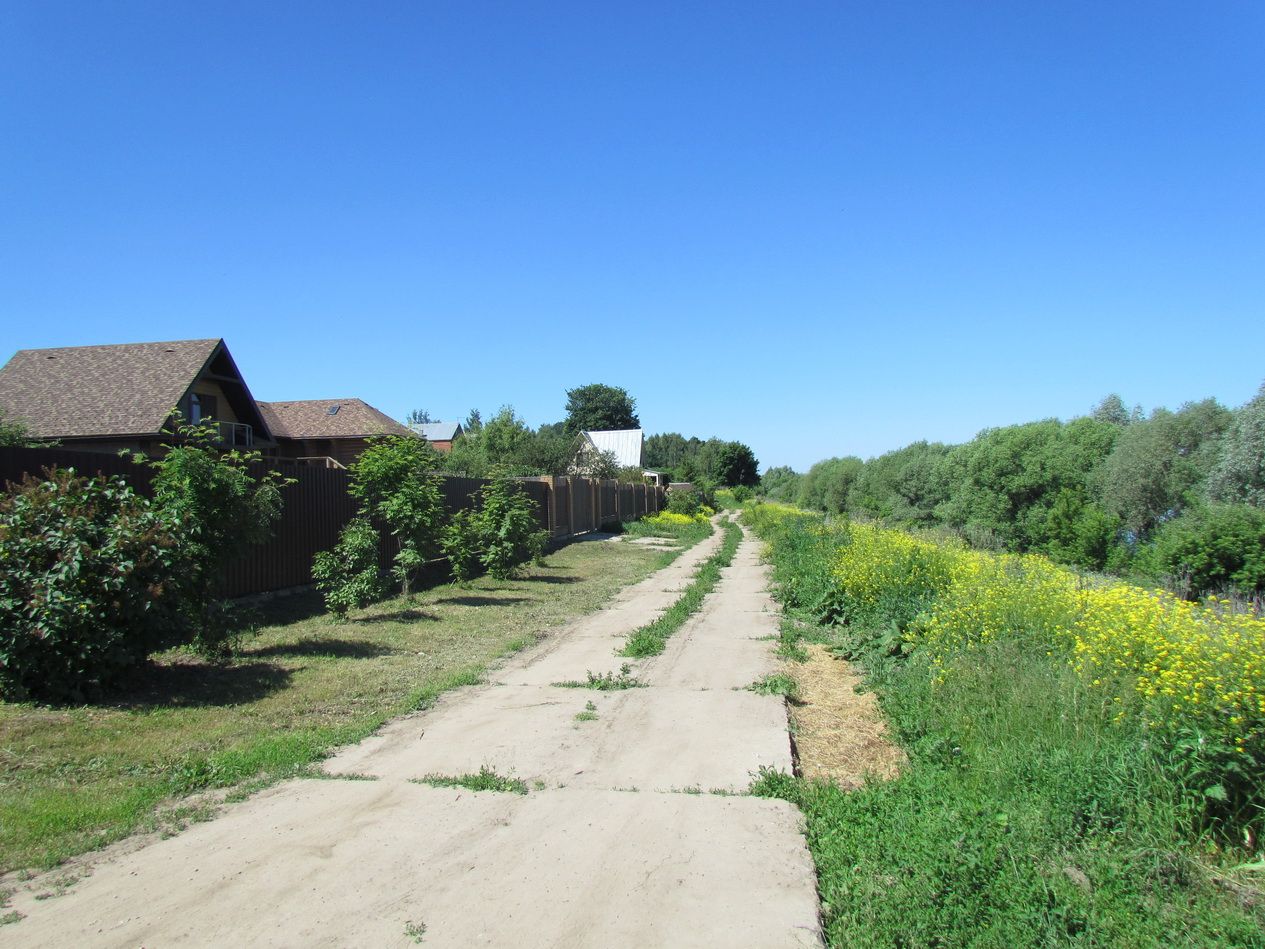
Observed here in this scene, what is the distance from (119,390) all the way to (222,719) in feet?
69.8

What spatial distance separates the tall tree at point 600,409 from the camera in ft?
346

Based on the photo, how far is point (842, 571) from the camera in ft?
36.5

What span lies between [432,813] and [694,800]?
1.51 meters

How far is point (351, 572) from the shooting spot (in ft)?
36.3

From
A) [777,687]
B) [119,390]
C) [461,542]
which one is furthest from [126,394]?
[777,687]

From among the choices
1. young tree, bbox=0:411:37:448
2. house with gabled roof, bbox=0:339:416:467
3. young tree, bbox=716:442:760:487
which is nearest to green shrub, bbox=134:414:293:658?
young tree, bbox=0:411:37:448

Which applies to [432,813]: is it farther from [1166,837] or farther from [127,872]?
[1166,837]

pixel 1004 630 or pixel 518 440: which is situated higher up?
pixel 518 440

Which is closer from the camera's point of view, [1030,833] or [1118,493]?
[1030,833]

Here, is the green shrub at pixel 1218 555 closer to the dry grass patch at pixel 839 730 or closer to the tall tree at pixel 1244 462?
the tall tree at pixel 1244 462

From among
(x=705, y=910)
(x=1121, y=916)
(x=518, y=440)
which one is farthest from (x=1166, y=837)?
(x=518, y=440)

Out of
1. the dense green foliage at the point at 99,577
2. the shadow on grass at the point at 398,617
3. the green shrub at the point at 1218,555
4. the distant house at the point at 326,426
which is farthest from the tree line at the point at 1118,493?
the distant house at the point at 326,426

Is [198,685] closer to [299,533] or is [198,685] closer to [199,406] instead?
[299,533]

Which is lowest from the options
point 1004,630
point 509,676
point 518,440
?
point 509,676
